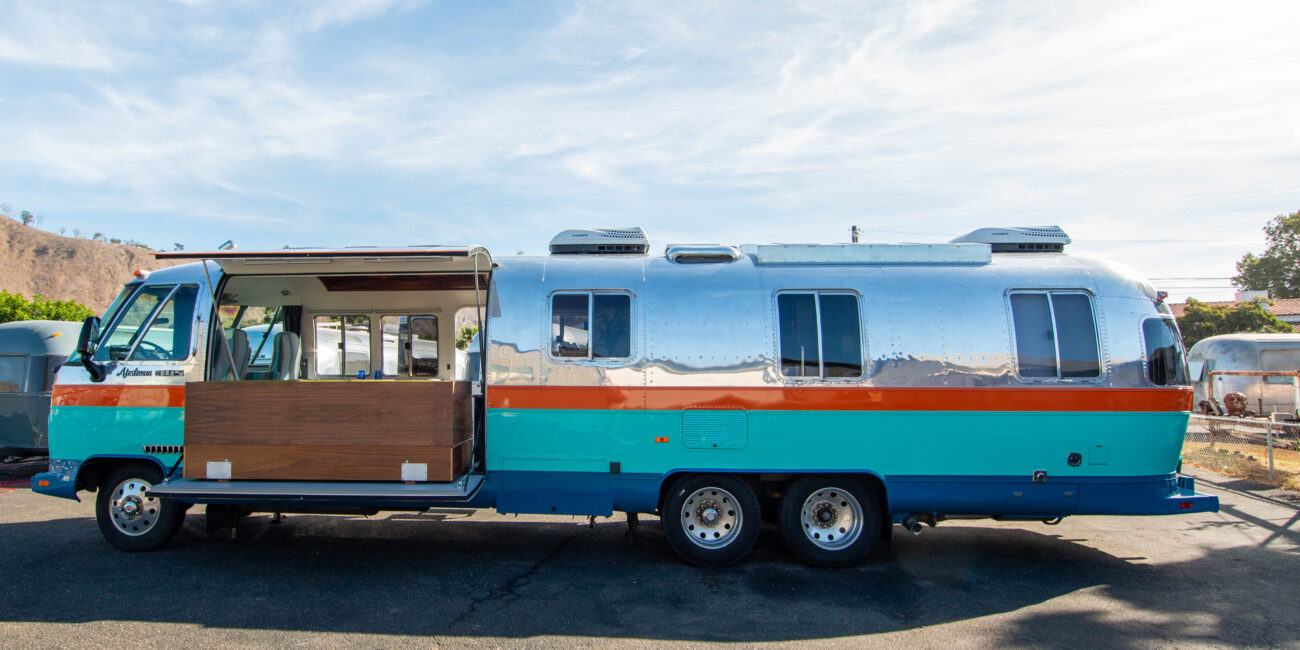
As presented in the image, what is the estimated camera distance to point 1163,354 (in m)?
6.89

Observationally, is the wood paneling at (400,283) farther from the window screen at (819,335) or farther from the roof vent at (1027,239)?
the roof vent at (1027,239)

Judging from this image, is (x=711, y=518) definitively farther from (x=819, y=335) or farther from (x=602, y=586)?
(x=819, y=335)

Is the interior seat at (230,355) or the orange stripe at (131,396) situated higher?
the interior seat at (230,355)

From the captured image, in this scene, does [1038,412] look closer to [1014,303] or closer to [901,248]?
[1014,303]

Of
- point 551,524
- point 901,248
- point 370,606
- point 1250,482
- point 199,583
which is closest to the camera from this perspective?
point 370,606

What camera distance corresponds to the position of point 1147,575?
6785mm

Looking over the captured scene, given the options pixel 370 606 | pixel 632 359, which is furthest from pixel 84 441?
pixel 632 359

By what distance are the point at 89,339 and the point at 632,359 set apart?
210 inches

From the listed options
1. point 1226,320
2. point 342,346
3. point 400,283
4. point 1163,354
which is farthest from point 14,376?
point 1226,320

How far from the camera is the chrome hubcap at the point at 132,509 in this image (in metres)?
7.18

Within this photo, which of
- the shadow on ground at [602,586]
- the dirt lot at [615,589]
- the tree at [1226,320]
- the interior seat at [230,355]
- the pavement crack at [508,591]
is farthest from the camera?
the tree at [1226,320]

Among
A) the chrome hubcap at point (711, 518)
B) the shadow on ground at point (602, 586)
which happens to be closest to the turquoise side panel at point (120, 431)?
the shadow on ground at point (602, 586)

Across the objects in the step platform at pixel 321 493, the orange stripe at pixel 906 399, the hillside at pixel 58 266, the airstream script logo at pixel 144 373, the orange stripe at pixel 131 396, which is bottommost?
the step platform at pixel 321 493

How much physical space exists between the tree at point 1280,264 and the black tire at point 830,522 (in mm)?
59736
